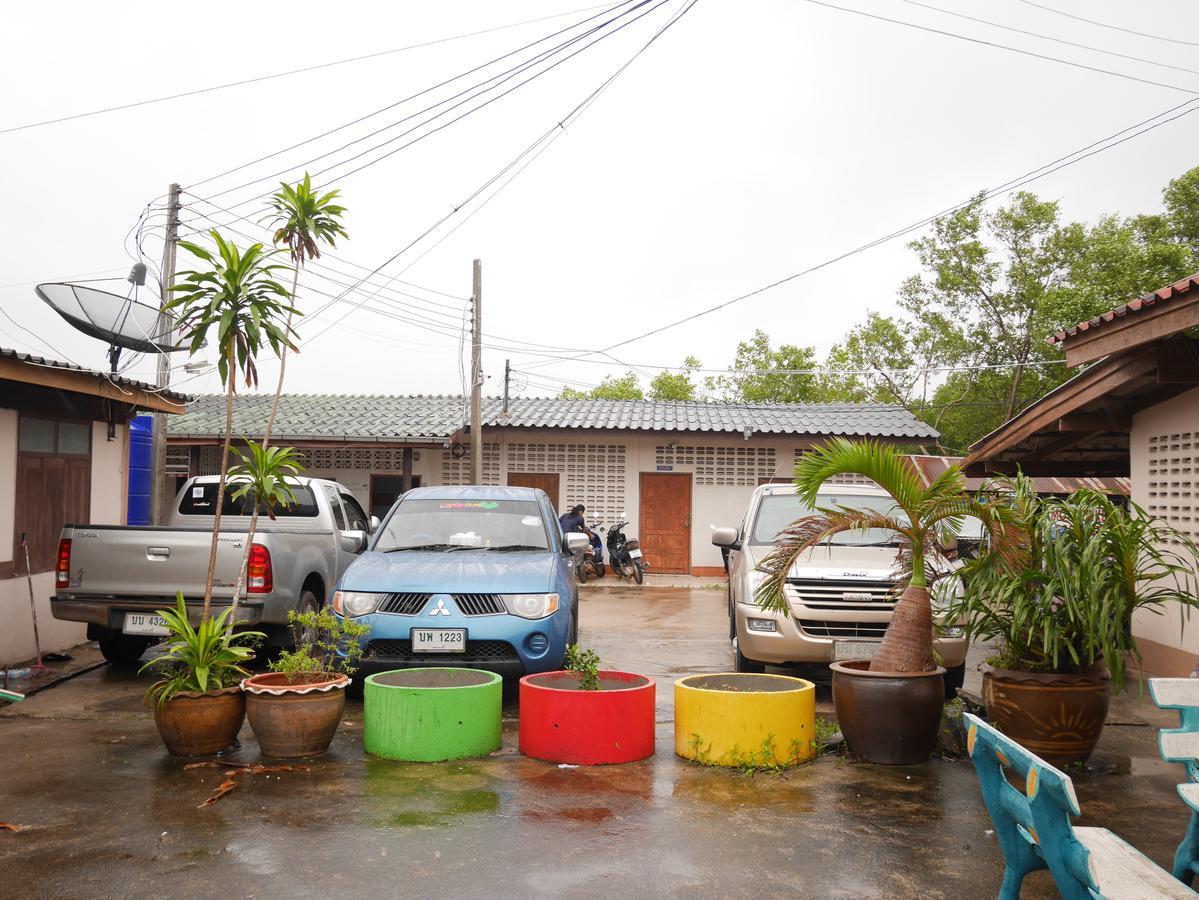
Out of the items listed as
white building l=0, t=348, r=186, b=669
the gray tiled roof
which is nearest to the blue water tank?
the gray tiled roof

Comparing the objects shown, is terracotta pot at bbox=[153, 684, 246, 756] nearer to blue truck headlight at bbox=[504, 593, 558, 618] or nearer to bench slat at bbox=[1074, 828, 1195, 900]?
blue truck headlight at bbox=[504, 593, 558, 618]

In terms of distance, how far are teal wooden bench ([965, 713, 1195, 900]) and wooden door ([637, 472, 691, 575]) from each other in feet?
56.7

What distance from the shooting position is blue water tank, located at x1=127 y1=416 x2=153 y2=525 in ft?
50.9

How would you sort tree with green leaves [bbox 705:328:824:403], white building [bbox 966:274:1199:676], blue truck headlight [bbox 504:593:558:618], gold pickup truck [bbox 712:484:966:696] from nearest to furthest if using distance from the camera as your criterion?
white building [bbox 966:274:1199:676] → blue truck headlight [bbox 504:593:558:618] → gold pickup truck [bbox 712:484:966:696] → tree with green leaves [bbox 705:328:824:403]

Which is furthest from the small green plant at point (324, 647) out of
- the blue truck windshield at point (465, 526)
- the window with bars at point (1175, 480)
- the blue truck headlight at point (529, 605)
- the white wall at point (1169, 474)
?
the window with bars at point (1175, 480)

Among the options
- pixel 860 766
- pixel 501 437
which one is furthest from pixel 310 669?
pixel 501 437

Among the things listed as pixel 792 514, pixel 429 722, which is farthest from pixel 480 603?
pixel 792 514

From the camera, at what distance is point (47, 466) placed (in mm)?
9805

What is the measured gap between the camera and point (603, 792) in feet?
17.5

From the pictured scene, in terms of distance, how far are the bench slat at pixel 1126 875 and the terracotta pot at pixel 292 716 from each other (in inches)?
168

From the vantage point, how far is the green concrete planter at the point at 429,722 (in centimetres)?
591

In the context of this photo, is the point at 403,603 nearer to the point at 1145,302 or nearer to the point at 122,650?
the point at 122,650

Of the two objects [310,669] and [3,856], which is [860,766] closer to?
[310,669]

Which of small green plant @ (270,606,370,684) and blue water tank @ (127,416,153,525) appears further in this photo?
blue water tank @ (127,416,153,525)
